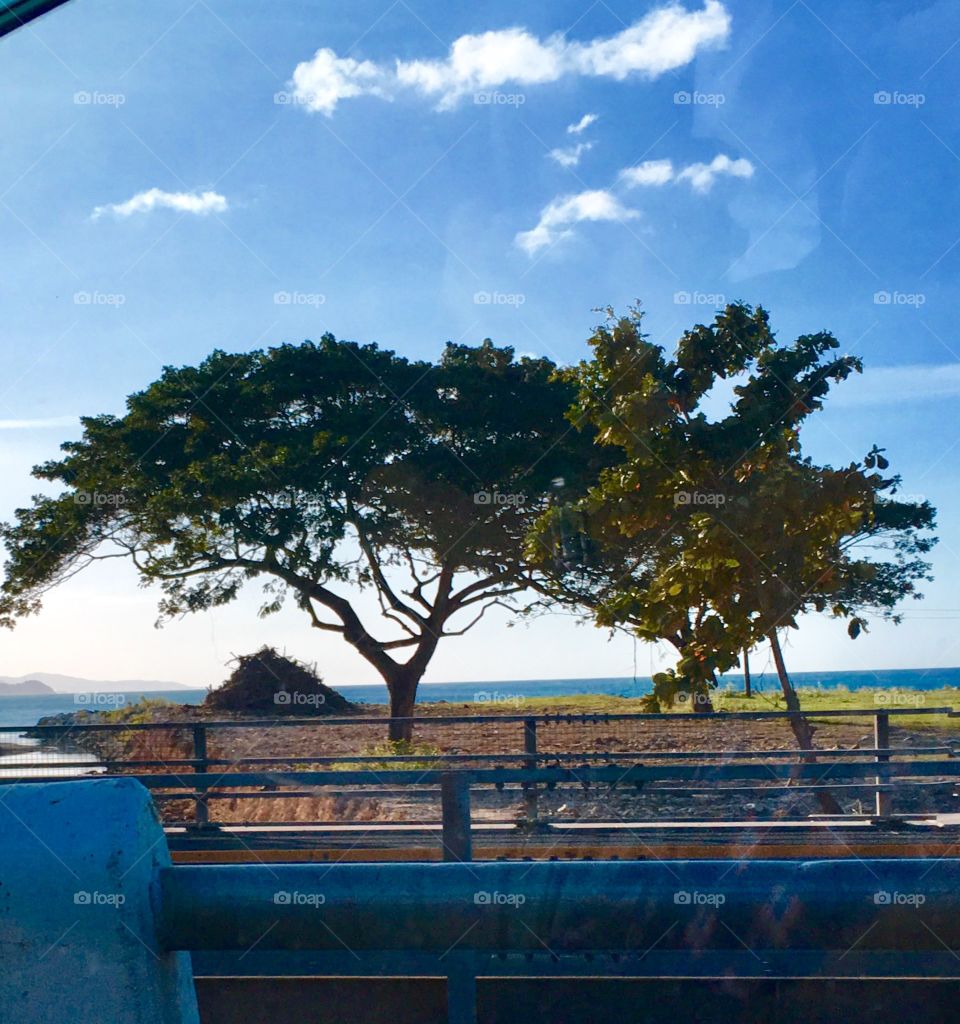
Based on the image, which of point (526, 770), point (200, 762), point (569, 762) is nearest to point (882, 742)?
point (569, 762)

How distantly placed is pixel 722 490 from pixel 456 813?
7325mm

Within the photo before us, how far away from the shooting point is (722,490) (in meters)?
13.3

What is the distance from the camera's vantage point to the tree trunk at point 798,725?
506 inches

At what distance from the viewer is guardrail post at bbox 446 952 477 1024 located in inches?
104

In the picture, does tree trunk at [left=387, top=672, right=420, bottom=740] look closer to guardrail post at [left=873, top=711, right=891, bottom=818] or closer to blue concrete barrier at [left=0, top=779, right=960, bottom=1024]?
guardrail post at [left=873, top=711, right=891, bottom=818]

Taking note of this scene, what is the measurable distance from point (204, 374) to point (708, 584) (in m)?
15.9

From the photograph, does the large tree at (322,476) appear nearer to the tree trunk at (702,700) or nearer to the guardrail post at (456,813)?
the tree trunk at (702,700)

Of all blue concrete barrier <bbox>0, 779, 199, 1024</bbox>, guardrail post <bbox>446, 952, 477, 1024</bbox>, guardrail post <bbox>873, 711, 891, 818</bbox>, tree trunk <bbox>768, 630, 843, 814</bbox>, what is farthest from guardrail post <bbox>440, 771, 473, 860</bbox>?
guardrail post <bbox>873, 711, 891, 818</bbox>

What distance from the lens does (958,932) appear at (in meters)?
1.68

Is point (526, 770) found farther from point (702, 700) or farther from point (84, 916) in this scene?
point (84, 916)

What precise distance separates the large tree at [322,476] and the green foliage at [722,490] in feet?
31.6

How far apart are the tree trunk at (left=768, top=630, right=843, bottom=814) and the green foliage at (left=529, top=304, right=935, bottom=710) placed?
714 millimetres

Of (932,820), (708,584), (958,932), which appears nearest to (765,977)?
(958,932)

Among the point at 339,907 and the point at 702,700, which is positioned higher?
the point at 339,907
